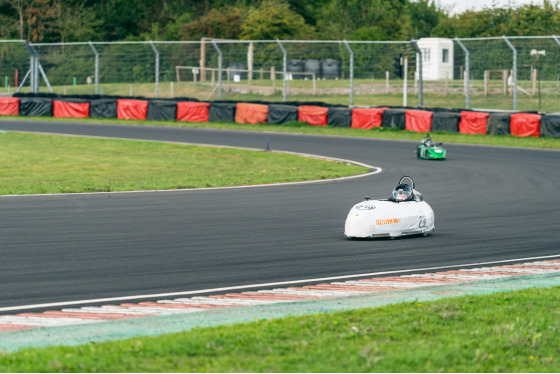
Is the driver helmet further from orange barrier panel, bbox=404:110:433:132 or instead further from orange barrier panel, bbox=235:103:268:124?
orange barrier panel, bbox=235:103:268:124

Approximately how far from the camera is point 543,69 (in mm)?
38812

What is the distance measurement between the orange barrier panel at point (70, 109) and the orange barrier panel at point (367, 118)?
13263mm

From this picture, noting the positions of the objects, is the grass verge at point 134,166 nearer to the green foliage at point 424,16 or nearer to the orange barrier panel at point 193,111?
the orange barrier panel at point 193,111

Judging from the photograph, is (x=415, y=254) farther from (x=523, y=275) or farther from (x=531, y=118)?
(x=531, y=118)

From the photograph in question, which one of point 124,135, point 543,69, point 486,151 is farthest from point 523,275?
point 543,69

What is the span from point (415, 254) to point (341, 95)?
123 ft

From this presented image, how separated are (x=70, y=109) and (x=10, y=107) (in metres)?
3.39

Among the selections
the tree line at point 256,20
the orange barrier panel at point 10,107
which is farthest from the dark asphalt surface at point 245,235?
the tree line at point 256,20

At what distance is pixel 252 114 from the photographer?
127 ft

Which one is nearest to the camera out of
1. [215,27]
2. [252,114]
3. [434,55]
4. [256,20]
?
[252,114]

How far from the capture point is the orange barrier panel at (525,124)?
106 feet

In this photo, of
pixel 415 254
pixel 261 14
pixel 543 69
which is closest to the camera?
pixel 415 254

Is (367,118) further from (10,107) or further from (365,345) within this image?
(365,345)

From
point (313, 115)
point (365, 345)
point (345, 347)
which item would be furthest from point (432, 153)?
point (345, 347)
